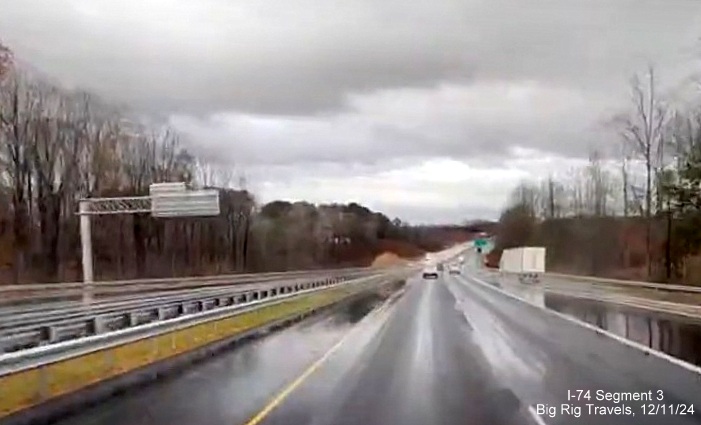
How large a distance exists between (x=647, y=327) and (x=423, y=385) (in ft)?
48.0

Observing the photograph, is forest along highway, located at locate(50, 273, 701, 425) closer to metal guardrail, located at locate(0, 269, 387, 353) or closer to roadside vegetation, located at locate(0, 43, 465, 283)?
metal guardrail, located at locate(0, 269, 387, 353)

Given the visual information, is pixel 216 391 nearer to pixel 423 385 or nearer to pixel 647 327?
pixel 423 385

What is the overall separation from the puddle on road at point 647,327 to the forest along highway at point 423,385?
0.96 metres

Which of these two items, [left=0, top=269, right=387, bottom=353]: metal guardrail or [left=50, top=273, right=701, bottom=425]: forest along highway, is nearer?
[left=50, top=273, right=701, bottom=425]: forest along highway

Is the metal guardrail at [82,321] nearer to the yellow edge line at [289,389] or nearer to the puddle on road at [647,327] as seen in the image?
the yellow edge line at [289,389]

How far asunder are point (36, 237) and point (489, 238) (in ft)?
294

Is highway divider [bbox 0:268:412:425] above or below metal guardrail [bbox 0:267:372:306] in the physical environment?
above

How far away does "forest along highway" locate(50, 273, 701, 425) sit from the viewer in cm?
1180

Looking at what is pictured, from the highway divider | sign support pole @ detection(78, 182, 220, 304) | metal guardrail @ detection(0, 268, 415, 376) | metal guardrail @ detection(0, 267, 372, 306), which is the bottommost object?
metal guardrail @ detection(0, 267, 372, 306)

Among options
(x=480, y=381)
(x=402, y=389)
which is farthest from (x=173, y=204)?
(x=402, y=389)

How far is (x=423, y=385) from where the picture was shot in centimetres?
1488

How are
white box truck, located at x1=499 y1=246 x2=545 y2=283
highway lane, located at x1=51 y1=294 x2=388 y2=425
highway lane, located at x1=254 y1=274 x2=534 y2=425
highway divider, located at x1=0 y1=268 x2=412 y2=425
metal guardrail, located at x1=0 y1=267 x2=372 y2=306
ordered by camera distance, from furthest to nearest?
1. white box truck, located at x1=499 y1=246 x2=545 y2=283
2. metal guardrail, located at x1=0 y1=267 x2=372 y2=306
3. highway divider, located at x1=0 y1=268 x2=412 y2=425
4. highway lane, located at x1=51 y1=294 x2=388 y2=425
5. highway lane, located at x1=254 y1=274 x2=534 y2=425

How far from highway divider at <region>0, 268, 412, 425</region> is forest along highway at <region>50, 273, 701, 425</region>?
30.2 inches

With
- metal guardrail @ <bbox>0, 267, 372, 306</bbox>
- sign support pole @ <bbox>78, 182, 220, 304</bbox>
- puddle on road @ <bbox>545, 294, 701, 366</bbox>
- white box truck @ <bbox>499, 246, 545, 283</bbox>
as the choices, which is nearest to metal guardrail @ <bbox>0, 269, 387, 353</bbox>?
puddle on road @ <bbox>545, 294, 701, 366</bbox>
